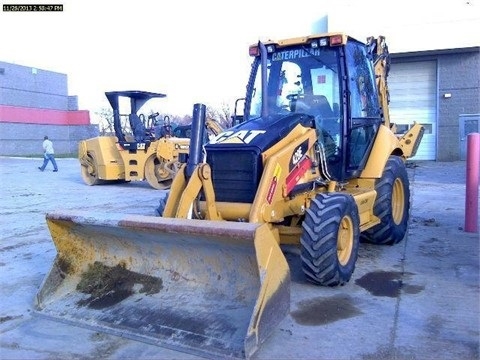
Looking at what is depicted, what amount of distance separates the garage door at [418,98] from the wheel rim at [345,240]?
17.7 metres

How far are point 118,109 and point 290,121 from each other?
10233 mm

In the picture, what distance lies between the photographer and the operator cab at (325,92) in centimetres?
602

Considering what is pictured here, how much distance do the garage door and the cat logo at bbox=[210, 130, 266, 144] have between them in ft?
58.9

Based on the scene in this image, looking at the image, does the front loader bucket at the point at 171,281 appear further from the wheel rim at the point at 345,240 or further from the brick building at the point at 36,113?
the brick building at the point at 36,113

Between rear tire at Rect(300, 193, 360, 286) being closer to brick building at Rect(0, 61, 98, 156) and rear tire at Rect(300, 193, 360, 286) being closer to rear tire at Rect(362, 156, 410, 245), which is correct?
rear tire at Rect(362, 156, 410, 245)

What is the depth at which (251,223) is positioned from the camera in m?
4.00

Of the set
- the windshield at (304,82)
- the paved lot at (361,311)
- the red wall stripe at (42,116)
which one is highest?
the red wall stripe at (42,116)

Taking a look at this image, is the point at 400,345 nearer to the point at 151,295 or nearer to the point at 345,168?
the point at 151,295

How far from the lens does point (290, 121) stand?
5.54 meters

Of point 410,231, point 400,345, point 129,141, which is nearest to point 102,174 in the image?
point 129,141

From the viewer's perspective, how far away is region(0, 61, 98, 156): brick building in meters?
40.3

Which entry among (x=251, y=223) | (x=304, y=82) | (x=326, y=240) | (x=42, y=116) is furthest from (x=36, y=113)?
(x=251, y=223)

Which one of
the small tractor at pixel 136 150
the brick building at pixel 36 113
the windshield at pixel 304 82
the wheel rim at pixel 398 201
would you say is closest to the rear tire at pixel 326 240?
the windshield at pixel 304 82

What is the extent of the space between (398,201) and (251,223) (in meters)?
4.03
